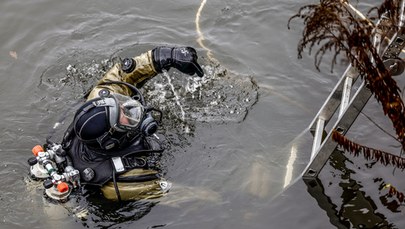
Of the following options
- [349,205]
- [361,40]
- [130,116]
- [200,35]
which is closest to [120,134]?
[130,116]

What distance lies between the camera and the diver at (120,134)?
15.0ft

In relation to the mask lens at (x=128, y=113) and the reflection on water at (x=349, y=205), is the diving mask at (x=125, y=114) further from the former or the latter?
the reflection on water at (x=349, y=205)

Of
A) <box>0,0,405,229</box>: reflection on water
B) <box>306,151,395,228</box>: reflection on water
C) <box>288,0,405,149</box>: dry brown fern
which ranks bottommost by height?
<box>306,151,395,228</box>: reflection on water

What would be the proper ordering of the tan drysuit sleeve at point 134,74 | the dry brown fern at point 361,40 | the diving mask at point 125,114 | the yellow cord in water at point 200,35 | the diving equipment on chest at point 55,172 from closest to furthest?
the dry brown fern at point 361,40 → the diving mask at point 125,114 → the diving equipment on chest at point 55,172 → the tan drysuit sleeve at point 134,74 → the yellow cord in water at point 200,35

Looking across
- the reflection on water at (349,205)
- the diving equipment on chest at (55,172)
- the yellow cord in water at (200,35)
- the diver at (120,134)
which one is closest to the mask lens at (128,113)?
the diver at (120,134)

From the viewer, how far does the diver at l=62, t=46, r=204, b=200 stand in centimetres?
457

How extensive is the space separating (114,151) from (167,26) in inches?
131

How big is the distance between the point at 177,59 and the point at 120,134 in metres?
1.13

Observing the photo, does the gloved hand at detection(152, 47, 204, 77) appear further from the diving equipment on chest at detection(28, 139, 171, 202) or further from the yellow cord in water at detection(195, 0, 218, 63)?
the yellow cord in water at detection(195, 0, 218, 63)

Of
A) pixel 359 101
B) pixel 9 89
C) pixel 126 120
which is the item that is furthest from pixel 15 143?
pixel 359 101

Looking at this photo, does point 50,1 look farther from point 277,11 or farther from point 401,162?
point 401,162

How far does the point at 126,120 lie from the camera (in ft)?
15.2

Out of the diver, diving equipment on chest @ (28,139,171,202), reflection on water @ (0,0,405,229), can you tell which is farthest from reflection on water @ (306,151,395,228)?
diving equipment on chest @ (28,139,171,202)

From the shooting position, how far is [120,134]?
4.73 m
